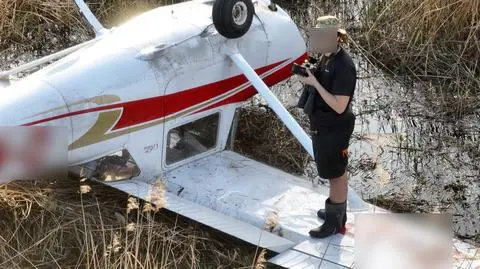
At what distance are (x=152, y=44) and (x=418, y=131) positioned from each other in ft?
9.59

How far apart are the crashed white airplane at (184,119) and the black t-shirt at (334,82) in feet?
2.62

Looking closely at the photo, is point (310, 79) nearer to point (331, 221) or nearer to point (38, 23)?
point (331, 221)

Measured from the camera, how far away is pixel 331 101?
432cm

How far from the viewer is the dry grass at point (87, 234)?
4.67m

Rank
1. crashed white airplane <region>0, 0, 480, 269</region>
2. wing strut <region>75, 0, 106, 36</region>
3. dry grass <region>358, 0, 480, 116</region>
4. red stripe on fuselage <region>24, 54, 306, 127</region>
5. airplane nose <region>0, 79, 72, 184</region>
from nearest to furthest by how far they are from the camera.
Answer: airplane nose <region>0, 79, 72, 184</region>
crashed white airplane <region>0, 0, 480, 269</region>
red stripe on fuselage <region>24, 54, 306, 127</region>
wing strut <region>75, 0, 106, 36</region>
dry grass <region>358, 0, 480, 116</region>

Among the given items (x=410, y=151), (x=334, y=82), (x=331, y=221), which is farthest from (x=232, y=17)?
(x=410, y=151)

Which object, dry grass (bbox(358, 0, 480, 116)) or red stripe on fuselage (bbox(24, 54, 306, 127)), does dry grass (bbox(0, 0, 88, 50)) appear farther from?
dry grass (bbox(358, 0, 480, 116))

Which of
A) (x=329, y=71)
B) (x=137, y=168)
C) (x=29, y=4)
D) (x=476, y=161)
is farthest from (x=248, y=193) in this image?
(x=29, y=4)

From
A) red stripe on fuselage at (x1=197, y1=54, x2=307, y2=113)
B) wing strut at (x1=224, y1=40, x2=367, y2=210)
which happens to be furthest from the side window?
wing strut at (x1=224, y1=40, x2=367, y2=210)

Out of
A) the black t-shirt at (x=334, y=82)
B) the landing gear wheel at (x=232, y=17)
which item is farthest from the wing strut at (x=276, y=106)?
the black t-shirt at (x=334, y=82)

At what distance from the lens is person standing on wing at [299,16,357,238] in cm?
434

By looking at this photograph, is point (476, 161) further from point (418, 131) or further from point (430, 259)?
point (430, 259)

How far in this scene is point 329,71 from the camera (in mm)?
4379

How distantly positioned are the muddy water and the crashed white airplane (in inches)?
36.5
